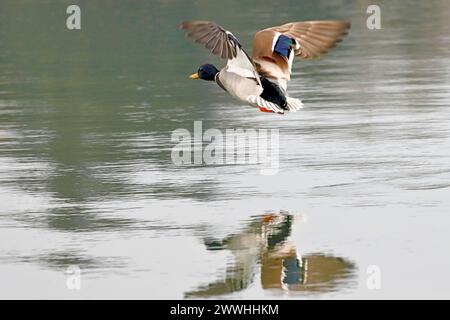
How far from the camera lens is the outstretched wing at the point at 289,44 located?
11773mm

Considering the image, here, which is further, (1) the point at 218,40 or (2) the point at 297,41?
(2) the point at 297,41

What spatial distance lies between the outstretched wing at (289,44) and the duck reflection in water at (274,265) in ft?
5.27

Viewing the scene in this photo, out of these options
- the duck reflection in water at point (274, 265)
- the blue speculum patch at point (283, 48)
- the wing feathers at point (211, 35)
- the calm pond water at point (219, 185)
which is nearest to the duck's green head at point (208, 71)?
the calm pond water at point (219, 185)

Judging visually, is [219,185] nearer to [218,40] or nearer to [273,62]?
[273,62]

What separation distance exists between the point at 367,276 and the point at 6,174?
16.5ft

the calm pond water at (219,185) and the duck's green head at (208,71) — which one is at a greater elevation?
the duck's green head at (208,71)

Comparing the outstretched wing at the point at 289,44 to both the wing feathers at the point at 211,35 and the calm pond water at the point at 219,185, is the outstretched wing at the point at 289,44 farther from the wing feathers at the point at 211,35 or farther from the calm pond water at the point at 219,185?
the calm pond water at the point at 219,185

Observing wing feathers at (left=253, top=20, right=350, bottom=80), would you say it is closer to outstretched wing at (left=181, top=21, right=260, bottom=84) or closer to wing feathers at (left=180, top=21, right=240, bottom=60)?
outstretched wing at (left=181, top=21, right=260, bottom=84)

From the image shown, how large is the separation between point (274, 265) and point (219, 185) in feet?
9.09

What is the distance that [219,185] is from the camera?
12.3 meters

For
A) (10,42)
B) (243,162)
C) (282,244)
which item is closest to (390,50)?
(10,42)

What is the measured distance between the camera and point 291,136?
579 inches

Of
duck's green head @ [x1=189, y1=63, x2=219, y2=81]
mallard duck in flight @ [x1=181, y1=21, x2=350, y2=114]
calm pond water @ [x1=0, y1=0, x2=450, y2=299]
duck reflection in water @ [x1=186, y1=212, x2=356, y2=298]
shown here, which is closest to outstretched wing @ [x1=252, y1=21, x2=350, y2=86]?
mallard duck in flight @ [x1=181, y1=21, x2=350, y2=114]

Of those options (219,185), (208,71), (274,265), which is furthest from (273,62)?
(274,265)
